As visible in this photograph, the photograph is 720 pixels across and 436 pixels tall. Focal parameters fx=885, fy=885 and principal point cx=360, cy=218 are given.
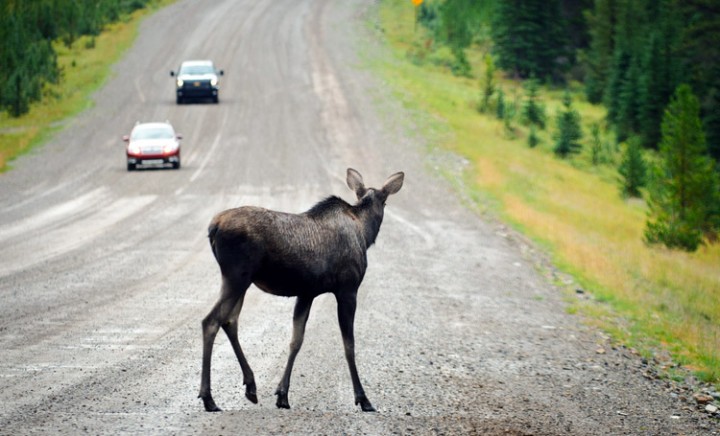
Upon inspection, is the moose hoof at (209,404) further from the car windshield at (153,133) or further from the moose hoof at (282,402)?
the car windshield at (153,133)

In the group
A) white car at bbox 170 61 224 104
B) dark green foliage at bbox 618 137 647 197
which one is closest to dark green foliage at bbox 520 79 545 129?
dark green foliage at bbox 618 137 647 197

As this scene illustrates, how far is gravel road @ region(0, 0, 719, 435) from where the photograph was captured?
27.9ft

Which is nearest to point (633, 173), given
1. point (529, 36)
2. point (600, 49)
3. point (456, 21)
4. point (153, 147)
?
point (153, 147)

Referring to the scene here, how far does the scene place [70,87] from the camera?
51.8 metres

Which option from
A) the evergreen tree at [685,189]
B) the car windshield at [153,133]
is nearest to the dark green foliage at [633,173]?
the evergreen tree at [685,189]

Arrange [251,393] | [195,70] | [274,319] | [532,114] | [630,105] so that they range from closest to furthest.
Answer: [251,393] → [274,319] → [195,70] → [532,114] → [630,105]

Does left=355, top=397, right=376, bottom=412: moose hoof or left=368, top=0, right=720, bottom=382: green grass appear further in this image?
left=368, top=0, right=720, bottom=382: green grass

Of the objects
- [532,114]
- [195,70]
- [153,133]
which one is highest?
[195,70]

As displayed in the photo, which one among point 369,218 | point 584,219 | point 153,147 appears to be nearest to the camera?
point 369,218

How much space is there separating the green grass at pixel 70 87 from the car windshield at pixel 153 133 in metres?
5.51

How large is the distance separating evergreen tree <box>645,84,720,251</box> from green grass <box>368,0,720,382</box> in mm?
777

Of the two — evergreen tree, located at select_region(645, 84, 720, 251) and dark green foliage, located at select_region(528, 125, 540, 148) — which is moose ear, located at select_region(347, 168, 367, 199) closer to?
evergreen tree, located at select_region(645, 84, 720, 251)

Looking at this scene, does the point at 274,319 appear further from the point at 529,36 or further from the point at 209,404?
the point at 529,36

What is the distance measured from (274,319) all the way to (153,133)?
23.6 meters
